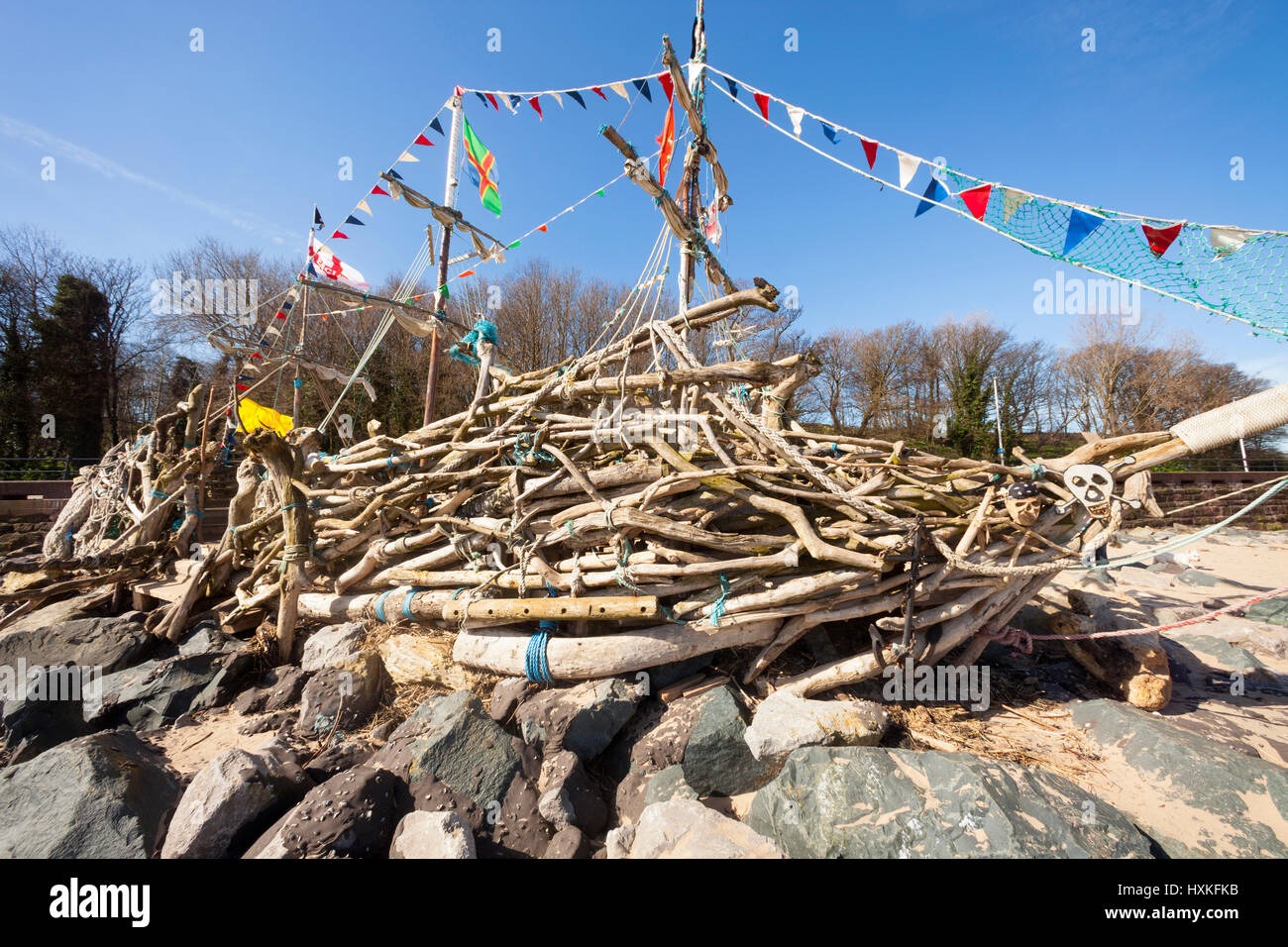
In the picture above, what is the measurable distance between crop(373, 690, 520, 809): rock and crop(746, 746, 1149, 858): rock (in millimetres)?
1325

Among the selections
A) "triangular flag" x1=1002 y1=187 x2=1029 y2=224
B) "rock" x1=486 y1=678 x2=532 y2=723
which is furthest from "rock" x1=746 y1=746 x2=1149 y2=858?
"triangular flag" x1=1002 y1=187 x2=1029 y2=224

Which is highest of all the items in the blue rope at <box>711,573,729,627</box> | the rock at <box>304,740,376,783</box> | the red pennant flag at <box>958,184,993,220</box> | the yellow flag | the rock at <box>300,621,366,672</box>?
the red pennant flag at <box>958,184,993,220</box>

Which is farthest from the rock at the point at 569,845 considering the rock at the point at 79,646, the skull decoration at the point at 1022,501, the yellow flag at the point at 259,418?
the yellow flag at the point at 259,418

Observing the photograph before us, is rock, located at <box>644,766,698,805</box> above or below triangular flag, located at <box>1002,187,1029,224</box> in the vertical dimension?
below

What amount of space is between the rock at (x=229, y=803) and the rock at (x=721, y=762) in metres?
2.05

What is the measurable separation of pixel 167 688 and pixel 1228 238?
25.8 feet

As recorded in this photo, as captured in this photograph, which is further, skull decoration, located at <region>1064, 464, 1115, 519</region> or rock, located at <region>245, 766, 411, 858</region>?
skull decoration, located at <region>1064, 464, 1115, 519</region>

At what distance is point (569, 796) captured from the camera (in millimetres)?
2621

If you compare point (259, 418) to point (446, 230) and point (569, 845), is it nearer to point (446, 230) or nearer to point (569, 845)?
point (569, 845)

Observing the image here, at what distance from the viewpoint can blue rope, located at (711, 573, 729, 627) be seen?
3.17 metres

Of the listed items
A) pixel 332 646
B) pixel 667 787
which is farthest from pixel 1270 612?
pixel 332 646

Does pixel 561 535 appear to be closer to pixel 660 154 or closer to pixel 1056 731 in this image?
pixel 1056 731

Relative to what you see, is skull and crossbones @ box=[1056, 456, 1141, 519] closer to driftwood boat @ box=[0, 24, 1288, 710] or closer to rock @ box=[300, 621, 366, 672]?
driftwood boat @ box=[0, 24, 1288, 710]

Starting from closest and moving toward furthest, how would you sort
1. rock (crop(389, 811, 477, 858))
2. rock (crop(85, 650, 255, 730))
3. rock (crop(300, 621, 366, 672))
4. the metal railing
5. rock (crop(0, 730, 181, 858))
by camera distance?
rock (crop(389, 811, 477, 858)), rock (crop(0, 730, 181, 858)), rock (crop(85, 650, 255, 730)), rock (crop(300, 621, 366, 672)), the metal railing
